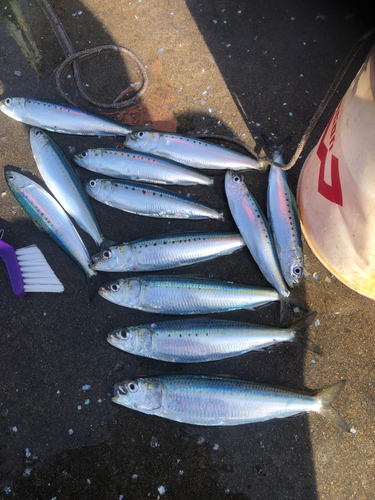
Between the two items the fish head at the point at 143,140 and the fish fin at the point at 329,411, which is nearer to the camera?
the fish fin at the point at 329,411

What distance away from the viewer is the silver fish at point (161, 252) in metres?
3.34

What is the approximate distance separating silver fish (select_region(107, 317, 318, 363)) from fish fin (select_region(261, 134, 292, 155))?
2.11 m

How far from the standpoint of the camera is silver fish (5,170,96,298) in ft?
11.3

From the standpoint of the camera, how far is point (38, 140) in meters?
3.63

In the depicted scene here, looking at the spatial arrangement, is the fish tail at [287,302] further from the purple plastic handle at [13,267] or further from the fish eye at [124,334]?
the purple plastic handle at [13,267]

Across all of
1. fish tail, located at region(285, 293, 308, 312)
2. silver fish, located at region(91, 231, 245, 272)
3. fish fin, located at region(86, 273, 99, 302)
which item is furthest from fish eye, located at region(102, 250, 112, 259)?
fish tail, located at region(285, 293, 308, 312)

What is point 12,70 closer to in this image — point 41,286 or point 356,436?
point 41,286

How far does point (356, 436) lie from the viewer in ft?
10.7

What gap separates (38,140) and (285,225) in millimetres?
3067

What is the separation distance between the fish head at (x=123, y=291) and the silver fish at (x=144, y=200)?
84cm

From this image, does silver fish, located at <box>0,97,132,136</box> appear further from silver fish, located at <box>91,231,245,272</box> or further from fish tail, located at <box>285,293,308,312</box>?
fish tail, located at <box>285,293,308,312</box>

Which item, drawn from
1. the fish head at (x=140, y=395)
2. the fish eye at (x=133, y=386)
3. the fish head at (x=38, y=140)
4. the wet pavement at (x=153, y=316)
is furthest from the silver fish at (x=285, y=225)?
the fish head at (x=38, y=140)

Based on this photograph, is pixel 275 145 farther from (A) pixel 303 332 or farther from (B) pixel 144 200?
(A) pixel 303 332

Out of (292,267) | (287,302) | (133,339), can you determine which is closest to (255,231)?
(292,267)
